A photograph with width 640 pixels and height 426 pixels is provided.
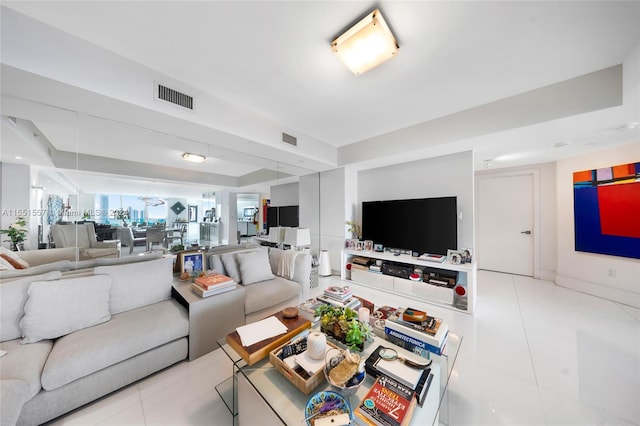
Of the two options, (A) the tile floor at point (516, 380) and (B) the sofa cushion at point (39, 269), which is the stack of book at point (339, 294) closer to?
(A) the tile floor at point (516, 380)

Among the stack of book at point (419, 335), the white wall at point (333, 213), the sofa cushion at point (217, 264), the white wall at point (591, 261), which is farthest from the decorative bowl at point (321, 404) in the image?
the white wall at point (591, 261)

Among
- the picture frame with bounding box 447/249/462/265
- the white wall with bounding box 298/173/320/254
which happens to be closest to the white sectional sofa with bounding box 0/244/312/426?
the white wall with bounding box 298/173/320/254

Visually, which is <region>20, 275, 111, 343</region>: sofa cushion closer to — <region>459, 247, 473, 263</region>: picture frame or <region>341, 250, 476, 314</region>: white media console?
<region>341, 250, 476, 314</region>: white media console

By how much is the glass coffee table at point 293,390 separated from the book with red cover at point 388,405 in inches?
2.9

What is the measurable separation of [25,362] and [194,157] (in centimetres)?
224

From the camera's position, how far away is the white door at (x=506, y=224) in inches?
161

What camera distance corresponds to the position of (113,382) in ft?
4.76

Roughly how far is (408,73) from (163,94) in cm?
232

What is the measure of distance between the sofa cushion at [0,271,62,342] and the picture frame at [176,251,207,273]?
1061mm

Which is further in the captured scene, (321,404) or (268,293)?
(268,293)

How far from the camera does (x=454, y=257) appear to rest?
9.61ft

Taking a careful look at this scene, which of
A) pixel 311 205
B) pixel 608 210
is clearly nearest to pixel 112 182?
pixel 311 205

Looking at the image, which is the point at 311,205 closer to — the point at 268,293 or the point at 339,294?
the point at 268,293

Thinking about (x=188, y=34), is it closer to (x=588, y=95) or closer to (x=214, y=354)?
(x=214, y=354)
